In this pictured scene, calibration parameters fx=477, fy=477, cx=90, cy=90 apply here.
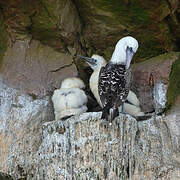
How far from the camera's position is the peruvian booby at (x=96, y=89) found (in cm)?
536

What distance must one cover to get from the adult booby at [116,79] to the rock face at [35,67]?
0.74m

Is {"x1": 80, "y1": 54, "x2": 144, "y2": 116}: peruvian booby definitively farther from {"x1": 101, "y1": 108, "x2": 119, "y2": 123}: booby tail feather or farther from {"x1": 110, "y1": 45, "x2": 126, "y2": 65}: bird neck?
{"x1": 101, "y1": 108, "x2": 119, "y2": 123}: booby tail feather

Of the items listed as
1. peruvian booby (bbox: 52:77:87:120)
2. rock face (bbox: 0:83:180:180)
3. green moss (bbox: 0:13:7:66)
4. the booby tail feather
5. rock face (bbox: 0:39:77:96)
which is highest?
green moss (bbox: 0:13:7:66)

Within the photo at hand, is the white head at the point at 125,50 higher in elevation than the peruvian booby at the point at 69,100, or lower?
higher

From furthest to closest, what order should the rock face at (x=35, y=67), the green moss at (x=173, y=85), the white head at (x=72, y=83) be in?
the rock face at (x=35, y=67) → the white head at (x=72, y=83) → the green moss at (x=173, y=85)

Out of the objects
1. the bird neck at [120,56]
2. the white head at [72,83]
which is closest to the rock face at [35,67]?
the white head at [72,83]

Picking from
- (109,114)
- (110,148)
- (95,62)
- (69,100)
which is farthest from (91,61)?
(110,148)

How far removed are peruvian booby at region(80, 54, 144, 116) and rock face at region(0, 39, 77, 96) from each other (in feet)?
1.04

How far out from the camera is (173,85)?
5.35 metres

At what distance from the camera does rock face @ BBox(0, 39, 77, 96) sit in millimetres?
5660

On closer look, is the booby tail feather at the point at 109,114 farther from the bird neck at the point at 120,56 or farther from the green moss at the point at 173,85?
the bird neck at the point at 120,56

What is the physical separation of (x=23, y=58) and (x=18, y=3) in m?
0.67

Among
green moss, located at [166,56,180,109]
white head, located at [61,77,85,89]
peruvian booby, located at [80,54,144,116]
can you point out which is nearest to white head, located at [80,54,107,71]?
peruvian booby, located at [80,54,144,116]

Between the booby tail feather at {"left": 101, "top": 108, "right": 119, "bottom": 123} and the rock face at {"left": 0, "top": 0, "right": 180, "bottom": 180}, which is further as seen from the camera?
the rock face at {"left": 0, "top": 0, "right": 180, "bottom": 180}
